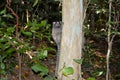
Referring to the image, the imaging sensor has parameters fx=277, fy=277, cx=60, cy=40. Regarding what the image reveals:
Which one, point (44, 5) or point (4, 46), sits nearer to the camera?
point (4, 46)

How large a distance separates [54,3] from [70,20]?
4213 millimetres

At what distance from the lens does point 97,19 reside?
333 inches

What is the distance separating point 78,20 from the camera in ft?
7.81

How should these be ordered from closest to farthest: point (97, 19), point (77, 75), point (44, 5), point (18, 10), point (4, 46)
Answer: point (4, 46)
point (77, 75)
point (18, 10)
point (44, 5)
point (97, 19)

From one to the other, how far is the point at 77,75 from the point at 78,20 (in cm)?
50

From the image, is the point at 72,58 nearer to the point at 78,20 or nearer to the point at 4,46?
the point at 78,20

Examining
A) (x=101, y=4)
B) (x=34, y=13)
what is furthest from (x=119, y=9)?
(x=34, y=13)

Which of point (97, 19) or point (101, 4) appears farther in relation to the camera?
point (97, 19)

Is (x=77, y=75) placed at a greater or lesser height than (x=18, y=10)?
lesser

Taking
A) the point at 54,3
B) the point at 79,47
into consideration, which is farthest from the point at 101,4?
the point at 79,47

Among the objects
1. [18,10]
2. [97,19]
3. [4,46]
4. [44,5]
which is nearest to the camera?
[4,46]

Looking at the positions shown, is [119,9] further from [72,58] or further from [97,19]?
[72,58]

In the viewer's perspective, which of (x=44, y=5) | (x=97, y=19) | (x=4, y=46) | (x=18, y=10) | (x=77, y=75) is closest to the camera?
(x=4, y=46)

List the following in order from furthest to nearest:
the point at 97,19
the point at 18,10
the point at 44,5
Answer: the point at 97,19 < the point at 44,5 < the point at 18,10
